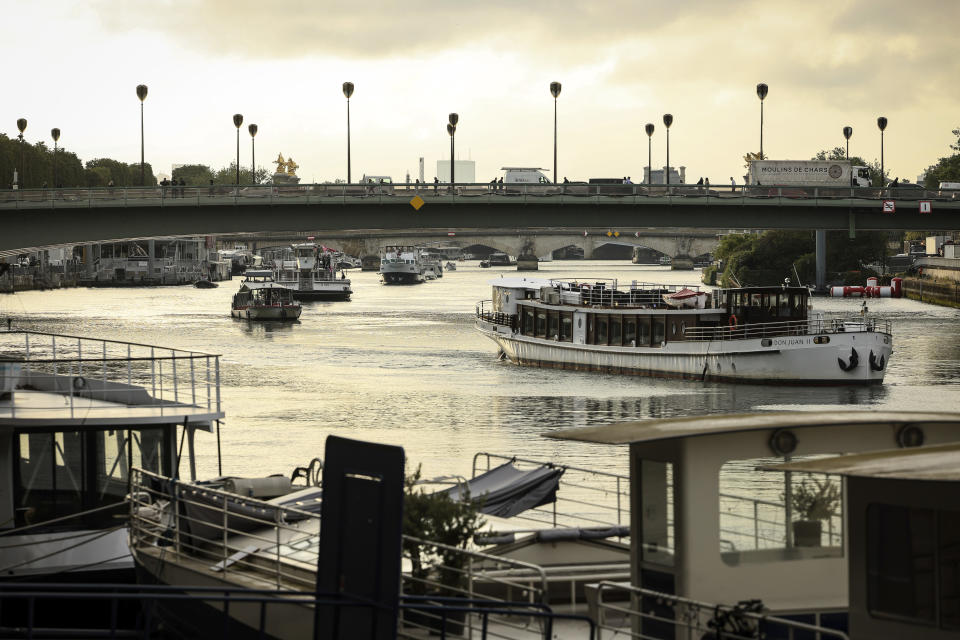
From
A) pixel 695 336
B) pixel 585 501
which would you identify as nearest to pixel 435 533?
pixel 585 501

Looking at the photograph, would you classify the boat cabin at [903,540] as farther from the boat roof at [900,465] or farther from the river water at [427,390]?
the river water at [427,390]

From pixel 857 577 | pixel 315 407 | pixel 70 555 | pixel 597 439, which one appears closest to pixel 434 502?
pixel 597 439

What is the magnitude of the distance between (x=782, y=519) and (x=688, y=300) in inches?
1636

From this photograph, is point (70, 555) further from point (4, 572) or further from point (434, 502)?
point (434, 502)

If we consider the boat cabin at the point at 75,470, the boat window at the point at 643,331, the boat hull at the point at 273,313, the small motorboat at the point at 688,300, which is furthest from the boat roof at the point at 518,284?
the boat cabin at the point at 75,470

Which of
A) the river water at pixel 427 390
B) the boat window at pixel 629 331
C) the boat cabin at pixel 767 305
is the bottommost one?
the river water at pixel 427 390

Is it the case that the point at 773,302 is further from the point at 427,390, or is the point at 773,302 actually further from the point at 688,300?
the point at 427,390

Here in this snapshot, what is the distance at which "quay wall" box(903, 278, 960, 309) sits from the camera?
308ft

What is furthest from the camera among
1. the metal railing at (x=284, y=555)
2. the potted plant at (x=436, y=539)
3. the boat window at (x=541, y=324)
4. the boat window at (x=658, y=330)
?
the boat window at (x=541, y=324)

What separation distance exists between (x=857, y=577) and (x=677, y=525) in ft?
5.74

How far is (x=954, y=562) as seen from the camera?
8.22 meters

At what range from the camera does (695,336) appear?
5006cm

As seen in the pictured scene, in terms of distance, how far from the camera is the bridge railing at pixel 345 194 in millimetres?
60000

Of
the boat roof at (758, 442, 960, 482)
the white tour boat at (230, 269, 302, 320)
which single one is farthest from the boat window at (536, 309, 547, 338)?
the boat roof at (758, 442, 960, 482)
